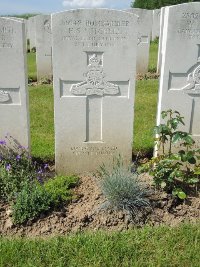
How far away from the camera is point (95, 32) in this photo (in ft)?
13.3

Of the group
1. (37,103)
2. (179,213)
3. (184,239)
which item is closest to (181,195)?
(179,213)

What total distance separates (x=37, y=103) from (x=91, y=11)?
4.34 metres

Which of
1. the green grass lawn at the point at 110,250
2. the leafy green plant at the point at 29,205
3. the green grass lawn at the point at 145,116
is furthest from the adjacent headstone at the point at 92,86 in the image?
the green grass lawn at the point at 110,250

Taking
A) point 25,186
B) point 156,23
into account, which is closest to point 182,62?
point 25,186

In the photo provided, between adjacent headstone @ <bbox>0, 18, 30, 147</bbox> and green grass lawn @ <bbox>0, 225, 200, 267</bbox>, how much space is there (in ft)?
4.99

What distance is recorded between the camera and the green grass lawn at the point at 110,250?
10.2ft

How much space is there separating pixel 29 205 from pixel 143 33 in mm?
8681

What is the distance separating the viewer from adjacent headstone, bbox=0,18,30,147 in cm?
402

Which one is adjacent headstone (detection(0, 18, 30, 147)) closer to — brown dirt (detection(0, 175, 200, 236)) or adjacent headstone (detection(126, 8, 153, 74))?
brown dirt (detection(0, 175, 200, 236))

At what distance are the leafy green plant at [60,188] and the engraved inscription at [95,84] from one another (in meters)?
1.06

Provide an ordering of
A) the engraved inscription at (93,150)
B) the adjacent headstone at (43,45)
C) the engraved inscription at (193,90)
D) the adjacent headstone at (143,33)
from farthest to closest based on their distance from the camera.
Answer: the adjacent headstone at (143,33) → the adjacent headstone at (43,45) → the engraved inscription at (93,150) → the engraved inscription at (193,90)

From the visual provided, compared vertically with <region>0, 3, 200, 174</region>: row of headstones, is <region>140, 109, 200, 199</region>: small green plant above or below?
below

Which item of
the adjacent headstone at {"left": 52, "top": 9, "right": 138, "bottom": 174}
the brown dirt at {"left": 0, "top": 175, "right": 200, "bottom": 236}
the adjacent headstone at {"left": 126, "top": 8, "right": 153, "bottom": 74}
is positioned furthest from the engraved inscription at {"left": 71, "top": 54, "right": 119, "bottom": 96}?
the adjacent headstone at {"left": 126, "top": 8, "right": 153, "bottom": 74}

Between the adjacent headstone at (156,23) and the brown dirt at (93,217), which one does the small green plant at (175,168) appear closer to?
the brown dirt at (93,217)
